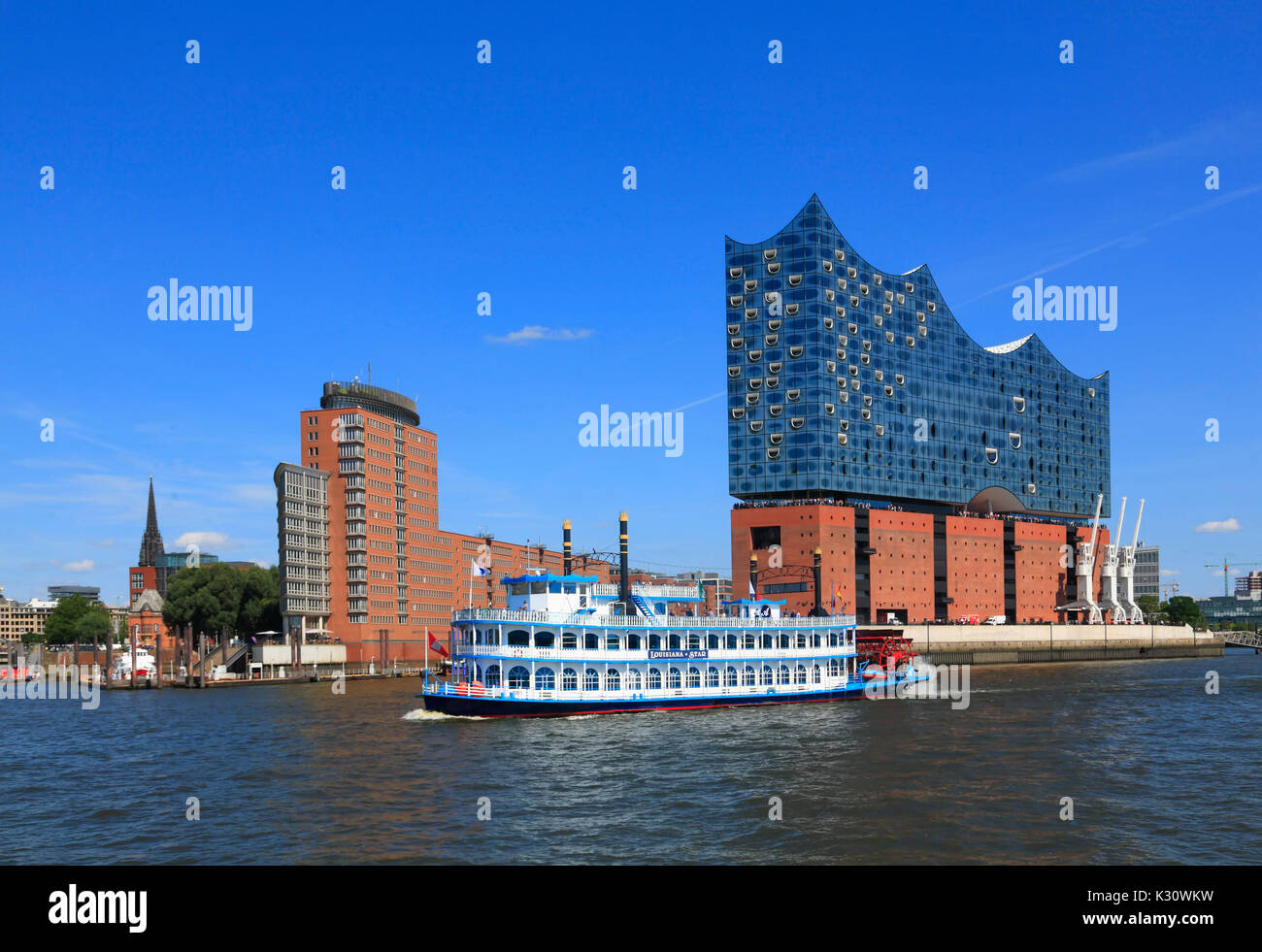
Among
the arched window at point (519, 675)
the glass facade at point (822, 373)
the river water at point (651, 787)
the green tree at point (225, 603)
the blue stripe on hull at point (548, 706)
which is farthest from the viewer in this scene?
the green tree at point (225, 603)

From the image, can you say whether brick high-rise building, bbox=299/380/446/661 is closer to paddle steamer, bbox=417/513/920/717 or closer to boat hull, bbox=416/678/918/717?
paddle steamer, bbox=417/513/920/717

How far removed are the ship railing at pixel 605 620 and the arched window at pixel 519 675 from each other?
3.48 meters

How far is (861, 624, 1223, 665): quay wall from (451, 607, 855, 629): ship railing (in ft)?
248

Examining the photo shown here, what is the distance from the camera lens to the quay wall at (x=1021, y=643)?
551 ft

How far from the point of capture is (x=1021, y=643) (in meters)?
182

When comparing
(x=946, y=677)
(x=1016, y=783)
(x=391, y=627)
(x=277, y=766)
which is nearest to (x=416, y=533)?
(x=391, y=627)

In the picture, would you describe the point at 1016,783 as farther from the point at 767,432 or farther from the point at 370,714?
the point at 767,432

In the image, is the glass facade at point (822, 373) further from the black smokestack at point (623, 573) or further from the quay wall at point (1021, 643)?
the black smokestack at point (623, 573)

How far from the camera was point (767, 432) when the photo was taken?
566 ft

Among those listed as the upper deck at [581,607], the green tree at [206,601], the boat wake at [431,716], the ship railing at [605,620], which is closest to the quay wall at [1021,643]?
the ship railing at [605,620]

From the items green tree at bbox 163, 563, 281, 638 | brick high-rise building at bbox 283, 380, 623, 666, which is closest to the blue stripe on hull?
brick high-rise building at bbox 283, 380, 623, 666
